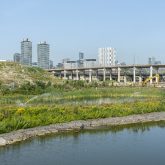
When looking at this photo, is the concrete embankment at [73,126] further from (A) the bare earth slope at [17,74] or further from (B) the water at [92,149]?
(A) the bare earth slope at [17,74]

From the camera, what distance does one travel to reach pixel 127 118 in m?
42.2

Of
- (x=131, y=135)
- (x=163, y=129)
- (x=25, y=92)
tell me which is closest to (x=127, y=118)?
(x=163, y=129)

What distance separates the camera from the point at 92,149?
2833cm

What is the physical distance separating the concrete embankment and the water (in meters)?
0.94

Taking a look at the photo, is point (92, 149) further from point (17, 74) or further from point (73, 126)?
point (17, 74)

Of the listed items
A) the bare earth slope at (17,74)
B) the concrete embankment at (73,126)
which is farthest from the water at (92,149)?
the bare earth slope at (17,74)

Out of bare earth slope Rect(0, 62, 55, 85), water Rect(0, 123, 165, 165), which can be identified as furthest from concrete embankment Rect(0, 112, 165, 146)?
bare earth slope Rect(0, 62, 55, 85)

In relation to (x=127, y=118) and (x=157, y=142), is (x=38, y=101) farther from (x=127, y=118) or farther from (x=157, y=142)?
(x=157, y=142)

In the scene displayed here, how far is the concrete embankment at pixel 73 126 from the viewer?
31.0m

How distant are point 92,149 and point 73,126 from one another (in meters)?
8.88

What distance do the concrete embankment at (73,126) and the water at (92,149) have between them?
3.09 ft

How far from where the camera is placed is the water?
2469cm

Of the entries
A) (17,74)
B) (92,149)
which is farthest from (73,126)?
(17,74)

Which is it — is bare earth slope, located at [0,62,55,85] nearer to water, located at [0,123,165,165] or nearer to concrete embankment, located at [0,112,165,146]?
concrete embankment, located at [0,112,165,146]
